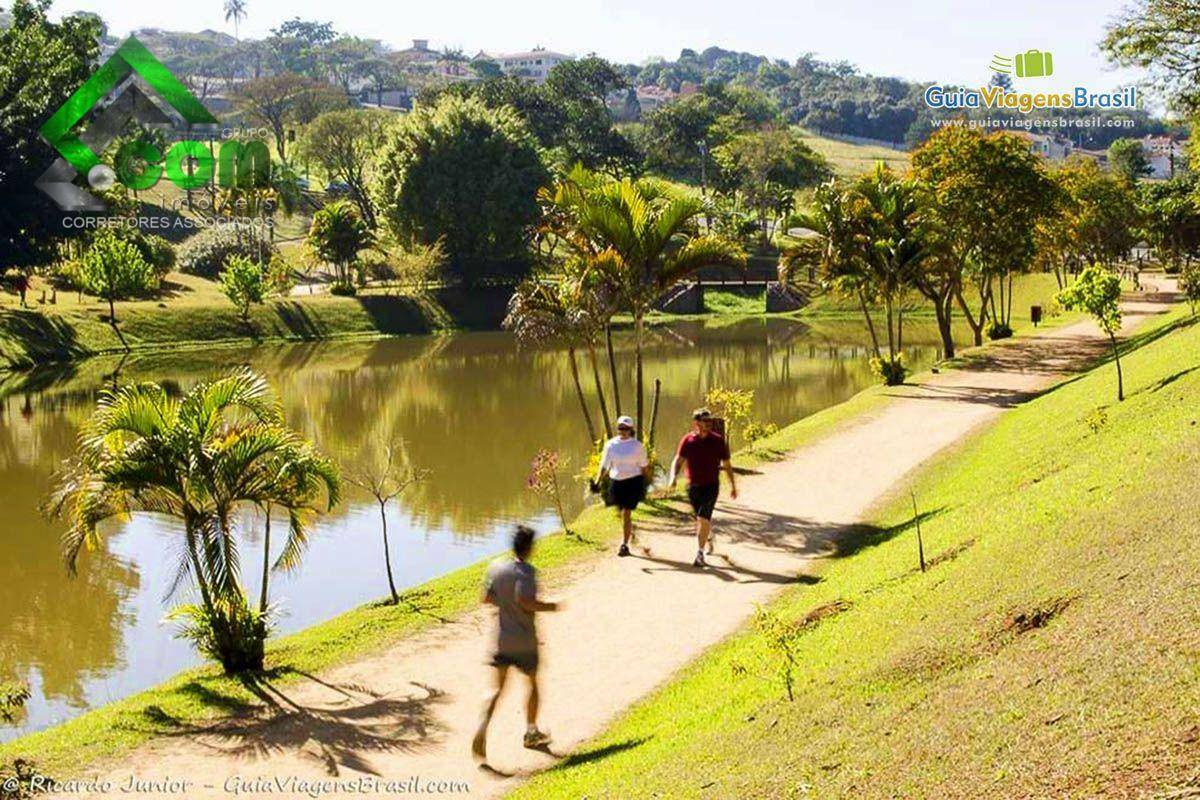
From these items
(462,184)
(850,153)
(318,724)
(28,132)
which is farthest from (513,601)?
(850,153)

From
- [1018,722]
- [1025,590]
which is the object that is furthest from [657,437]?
[1018,722]

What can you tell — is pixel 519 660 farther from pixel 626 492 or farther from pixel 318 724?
pixel 626 492

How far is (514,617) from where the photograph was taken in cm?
958

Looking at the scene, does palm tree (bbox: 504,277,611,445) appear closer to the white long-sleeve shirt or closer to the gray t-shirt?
the white long-sleeve shirt

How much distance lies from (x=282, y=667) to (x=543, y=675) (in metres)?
2.72

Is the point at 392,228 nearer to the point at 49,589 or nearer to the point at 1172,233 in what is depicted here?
the point at 1172,233

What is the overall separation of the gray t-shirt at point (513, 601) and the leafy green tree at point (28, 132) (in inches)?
1855

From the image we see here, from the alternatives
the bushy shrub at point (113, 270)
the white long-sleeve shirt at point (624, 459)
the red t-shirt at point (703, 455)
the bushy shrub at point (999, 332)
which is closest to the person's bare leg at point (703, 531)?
the red t-shirt at point (703, 455)

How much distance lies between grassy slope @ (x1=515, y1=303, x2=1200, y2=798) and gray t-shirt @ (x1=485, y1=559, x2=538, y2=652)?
98 centimetres

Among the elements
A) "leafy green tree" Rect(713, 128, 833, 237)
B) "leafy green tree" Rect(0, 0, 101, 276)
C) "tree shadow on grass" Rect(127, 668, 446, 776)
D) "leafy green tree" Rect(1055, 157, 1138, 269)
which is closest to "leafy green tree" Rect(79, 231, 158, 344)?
"leafy green tree" Rect(0, 0, 101, 276)

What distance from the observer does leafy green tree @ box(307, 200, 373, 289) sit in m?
69.6

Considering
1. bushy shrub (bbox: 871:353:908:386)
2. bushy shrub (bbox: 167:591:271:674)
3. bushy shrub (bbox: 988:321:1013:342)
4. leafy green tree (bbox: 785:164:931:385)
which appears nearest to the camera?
bushy shrub (bbox: 167:591:271:674)

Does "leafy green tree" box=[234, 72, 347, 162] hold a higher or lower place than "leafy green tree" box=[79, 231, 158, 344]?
higher

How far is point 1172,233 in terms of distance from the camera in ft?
200
